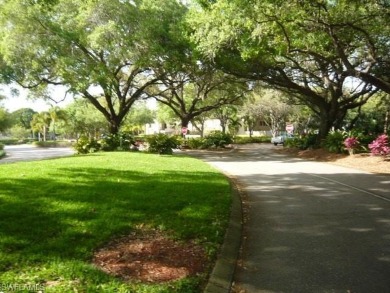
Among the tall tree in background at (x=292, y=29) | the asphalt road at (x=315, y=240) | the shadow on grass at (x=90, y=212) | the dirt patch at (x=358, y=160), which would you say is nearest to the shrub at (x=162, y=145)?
the tall tree in background at (x=292, y=29)

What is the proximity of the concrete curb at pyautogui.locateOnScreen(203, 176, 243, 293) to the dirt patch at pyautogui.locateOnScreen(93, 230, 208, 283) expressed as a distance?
216mm

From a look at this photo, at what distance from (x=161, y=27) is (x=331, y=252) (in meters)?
19.0

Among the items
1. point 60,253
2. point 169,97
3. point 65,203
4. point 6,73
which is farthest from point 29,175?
point 169,97

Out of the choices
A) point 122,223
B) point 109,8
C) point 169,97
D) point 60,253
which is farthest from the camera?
point 169,97

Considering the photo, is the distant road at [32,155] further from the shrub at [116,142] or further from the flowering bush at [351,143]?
the flowering bush at [351,143]

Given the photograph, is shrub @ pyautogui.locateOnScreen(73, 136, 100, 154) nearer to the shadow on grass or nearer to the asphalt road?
the shadow on grass

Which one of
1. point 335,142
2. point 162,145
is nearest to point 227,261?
point 335,142

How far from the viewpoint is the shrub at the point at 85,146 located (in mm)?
25406

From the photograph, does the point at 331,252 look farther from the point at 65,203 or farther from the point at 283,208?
the point at 65,203

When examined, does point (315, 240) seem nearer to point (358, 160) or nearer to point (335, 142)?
point (358, 160)

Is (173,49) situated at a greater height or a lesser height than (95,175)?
greater

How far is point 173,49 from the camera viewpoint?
22516 millimetres

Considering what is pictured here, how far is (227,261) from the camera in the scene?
4938 millimetres

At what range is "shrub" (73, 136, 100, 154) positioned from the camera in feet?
83.4
